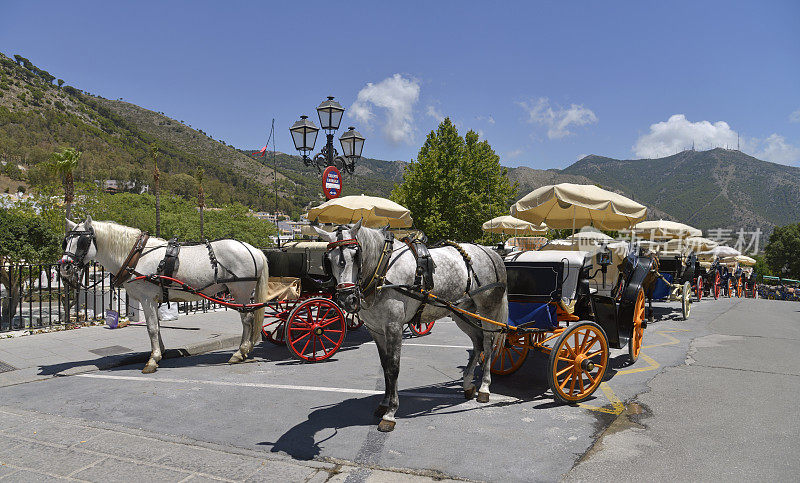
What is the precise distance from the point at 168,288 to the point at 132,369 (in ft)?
4.25

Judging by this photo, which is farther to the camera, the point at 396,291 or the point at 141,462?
the point at 396,291

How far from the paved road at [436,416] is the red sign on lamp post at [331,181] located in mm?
4964

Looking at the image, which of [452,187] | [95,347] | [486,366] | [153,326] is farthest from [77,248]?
[452,187]

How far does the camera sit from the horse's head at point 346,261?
3.95 meters

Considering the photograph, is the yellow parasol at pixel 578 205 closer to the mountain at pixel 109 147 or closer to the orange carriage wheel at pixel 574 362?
the orange carriage wheel at pixel 574 362

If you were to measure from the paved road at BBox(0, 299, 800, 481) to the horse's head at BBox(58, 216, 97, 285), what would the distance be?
5.13ft

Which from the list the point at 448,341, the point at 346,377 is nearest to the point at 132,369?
the point at 346,377

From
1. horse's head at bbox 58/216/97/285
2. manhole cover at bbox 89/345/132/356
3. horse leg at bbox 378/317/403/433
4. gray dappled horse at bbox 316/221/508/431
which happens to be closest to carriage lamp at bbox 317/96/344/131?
horse's head at bbox 58/216/97/285

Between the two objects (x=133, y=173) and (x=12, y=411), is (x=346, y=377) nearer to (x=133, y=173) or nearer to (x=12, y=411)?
(x=12, y=411)

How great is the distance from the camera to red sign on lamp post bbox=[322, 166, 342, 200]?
11.2 metres

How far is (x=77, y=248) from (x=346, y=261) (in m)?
4.89

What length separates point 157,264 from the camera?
682 cm

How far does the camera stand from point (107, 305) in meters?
11.6

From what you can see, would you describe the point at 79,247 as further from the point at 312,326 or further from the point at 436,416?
the point at 436,416
